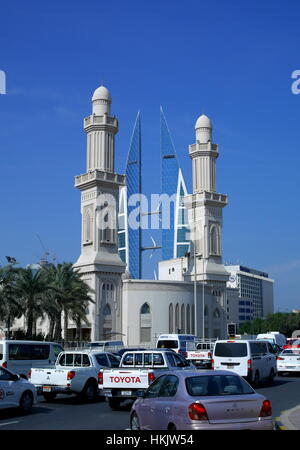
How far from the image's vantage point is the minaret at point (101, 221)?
63.1 metres

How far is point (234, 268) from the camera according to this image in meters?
195

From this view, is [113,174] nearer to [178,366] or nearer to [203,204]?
[203,204]

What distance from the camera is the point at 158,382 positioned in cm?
1053

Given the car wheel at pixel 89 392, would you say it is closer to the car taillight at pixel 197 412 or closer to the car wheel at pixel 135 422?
the car wheel at pixel 135 422

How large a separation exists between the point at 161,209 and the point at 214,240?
63221 mm

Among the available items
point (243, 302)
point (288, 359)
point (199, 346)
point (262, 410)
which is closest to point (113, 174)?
point (199, 346)

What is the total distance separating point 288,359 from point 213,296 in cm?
4453

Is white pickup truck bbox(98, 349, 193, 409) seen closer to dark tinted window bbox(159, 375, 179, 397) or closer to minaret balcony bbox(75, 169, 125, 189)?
dark tinted window bbox(159, 375, 179, 397)

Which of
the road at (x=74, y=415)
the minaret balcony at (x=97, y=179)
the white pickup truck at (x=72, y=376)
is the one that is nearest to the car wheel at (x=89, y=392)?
the white pickup truck at (x=72, y=376)

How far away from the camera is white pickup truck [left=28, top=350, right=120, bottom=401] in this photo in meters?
18.2

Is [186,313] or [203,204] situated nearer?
[186,313]

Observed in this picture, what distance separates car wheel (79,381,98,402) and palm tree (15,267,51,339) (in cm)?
2711

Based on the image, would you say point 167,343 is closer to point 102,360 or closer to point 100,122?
point 102,360

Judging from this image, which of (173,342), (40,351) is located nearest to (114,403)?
(40,351)
